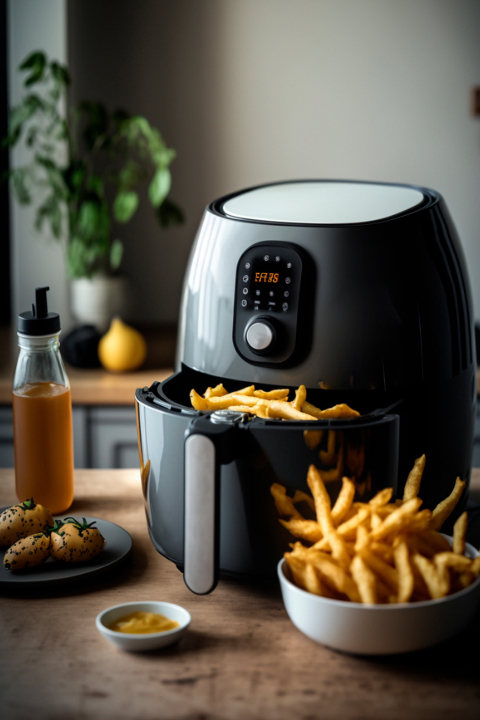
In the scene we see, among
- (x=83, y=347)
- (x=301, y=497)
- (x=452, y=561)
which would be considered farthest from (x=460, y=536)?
(x=83, y=347)

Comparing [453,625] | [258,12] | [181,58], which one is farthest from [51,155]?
[453,625]

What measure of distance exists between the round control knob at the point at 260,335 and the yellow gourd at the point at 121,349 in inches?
46.0

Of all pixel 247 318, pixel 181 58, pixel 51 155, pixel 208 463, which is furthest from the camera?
pixel 181 58

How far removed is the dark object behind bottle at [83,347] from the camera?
2049 mm

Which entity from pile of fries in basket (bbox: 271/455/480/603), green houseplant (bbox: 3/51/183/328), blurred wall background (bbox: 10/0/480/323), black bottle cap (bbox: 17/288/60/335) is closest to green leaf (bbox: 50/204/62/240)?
green houseplant (bbox: 3/51/183/328)

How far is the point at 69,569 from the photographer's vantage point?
755 mm

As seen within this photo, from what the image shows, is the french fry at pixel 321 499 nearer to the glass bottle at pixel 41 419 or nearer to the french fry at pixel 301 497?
the french fry at pixel 301 497

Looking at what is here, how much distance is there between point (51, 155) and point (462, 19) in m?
1.44

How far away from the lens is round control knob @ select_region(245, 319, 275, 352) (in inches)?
33.4

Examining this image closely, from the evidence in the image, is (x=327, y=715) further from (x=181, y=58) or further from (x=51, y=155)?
(x=181, y=58)

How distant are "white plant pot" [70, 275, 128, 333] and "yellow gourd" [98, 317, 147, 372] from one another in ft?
0.52

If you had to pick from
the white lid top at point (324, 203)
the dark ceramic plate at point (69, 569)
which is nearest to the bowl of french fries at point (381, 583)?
the dark ceramic plate at point (69, 569)

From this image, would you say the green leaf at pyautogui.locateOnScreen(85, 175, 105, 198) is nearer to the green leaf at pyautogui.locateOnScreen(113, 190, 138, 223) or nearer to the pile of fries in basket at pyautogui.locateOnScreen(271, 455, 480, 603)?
the green leaf at pyautogui.locateOnScreen(113, 190, 138, 223)

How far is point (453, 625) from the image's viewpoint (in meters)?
0.60
